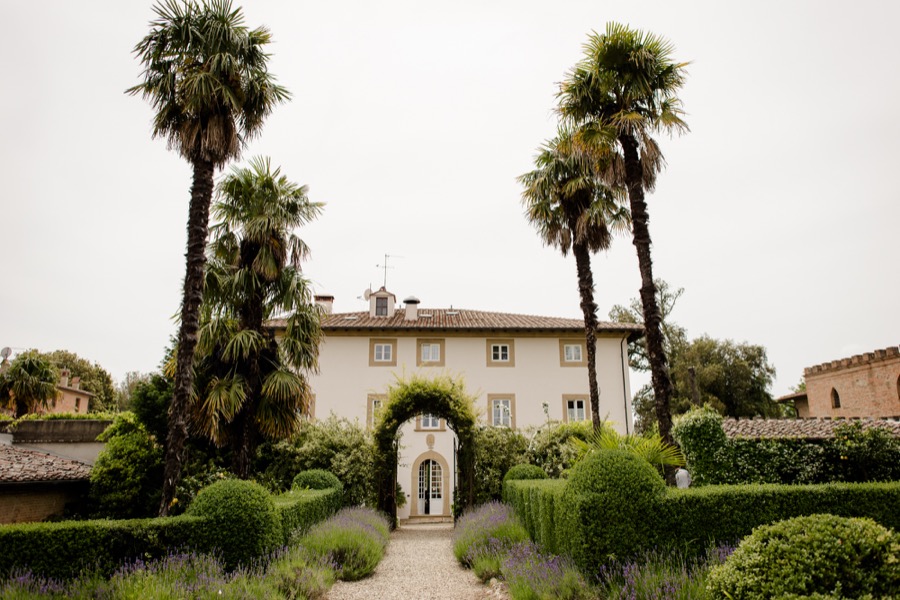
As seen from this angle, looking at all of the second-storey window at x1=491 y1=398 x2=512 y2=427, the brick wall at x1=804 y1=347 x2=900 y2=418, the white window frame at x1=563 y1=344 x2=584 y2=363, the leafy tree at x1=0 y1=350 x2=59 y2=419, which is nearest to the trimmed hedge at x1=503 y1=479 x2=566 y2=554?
the second-storey window at x1=491 y1=398 x2=512 y2=427

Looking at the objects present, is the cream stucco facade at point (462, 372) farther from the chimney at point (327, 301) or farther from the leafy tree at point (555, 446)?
the leafy tree at point (555, 446)

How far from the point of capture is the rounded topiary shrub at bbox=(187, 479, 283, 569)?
27.5 feet

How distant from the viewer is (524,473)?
1634 centimetres

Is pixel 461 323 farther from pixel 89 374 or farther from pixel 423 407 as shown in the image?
pixel 89 374

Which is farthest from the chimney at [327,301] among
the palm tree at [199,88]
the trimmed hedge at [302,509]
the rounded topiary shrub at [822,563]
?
the rounded topiary shrub at [822,563]

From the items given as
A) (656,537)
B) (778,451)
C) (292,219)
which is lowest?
(656,537)

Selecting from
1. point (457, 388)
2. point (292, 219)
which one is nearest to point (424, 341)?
point (457, 388)

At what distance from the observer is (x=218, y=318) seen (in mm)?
14016

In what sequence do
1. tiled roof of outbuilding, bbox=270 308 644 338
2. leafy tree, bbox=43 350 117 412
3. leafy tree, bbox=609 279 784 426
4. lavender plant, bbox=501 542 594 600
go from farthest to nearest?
1. leafy tree, bbox=43 350 117 412
2. leafy tree, bbox=609 279 784 426
3. tiled roof of outbuilding, bbox=270 308 644 338
4. lavender plant, bbox=501 542 594 600

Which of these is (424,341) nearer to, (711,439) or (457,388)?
(457,388)

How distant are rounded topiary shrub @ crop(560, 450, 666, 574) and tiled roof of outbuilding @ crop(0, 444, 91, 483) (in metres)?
10.6

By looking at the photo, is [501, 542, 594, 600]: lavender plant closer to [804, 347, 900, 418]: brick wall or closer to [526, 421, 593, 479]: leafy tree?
[526, 421, 593, 479]: leafy tree

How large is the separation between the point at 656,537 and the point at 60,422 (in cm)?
1612

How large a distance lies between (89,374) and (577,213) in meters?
46.5
